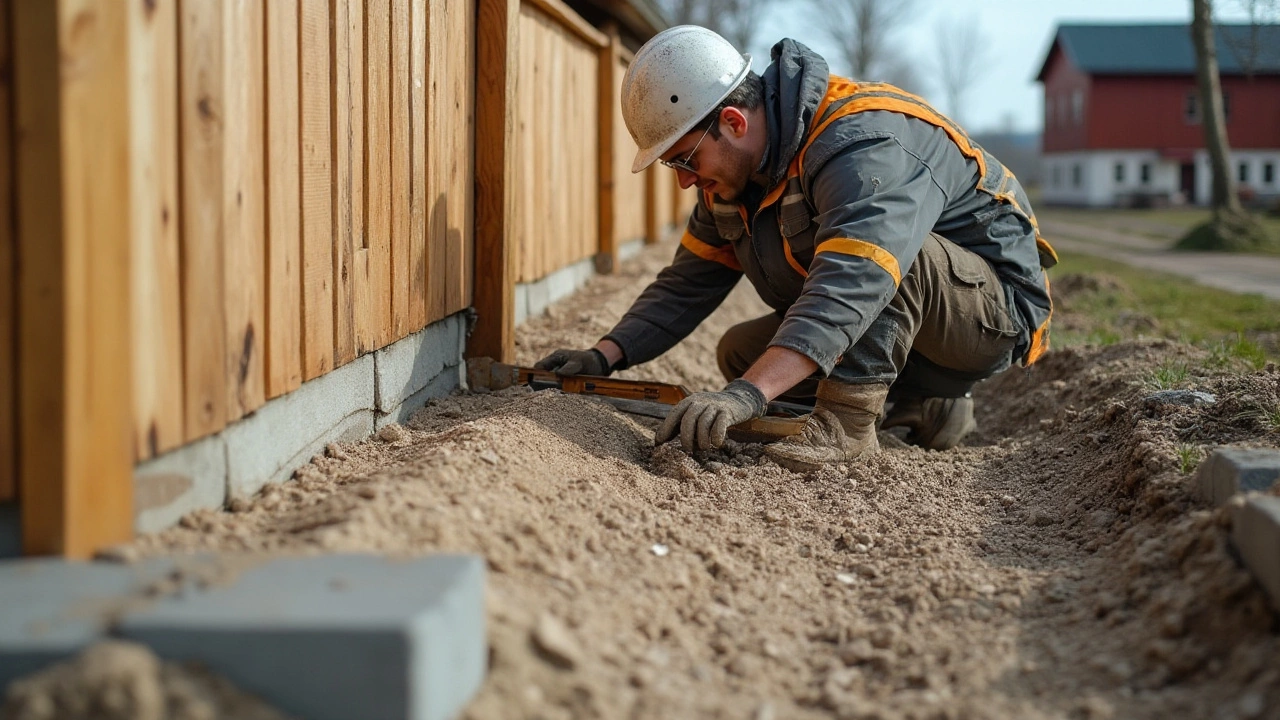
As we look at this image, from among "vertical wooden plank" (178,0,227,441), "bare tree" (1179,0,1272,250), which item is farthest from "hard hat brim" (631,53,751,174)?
"bare tree" (1179,0,1272,250)

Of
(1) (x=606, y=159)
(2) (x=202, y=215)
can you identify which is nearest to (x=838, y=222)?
(2) (x=202, y=215)

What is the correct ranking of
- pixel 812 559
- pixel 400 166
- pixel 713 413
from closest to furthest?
pixel 812 559
pixel 713 413
pixel 400 166

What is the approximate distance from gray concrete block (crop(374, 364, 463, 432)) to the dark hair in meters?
1.34

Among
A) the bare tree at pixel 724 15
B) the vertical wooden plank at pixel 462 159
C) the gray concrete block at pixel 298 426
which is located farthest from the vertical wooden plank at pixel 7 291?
the bare tree at pixel 724 15

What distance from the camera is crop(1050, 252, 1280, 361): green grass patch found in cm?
609

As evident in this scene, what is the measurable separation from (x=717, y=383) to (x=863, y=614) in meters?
3.21

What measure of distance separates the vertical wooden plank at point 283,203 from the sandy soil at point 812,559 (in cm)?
32

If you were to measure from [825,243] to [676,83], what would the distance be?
731 mm

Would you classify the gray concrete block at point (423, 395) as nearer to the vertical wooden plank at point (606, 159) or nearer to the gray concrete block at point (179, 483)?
the gray concrete block at point (179, 483)

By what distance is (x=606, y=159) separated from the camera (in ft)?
28.5

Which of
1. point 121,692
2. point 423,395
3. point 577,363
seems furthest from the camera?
point 577,363

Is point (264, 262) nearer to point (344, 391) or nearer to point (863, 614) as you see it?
point (344, 391)

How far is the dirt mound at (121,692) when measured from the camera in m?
1.73

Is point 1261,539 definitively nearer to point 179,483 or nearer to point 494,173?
point 179,483
